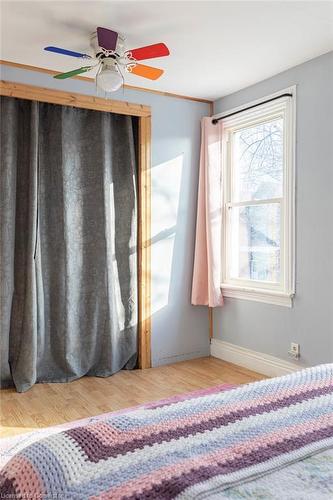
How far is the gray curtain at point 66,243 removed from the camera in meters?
3.26

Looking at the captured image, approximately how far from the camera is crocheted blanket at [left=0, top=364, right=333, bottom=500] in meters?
0.99

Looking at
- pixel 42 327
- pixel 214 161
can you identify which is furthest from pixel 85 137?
pixel 42 327

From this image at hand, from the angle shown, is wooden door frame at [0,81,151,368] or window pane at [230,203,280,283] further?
wooden door frame at [0,81,151,368]

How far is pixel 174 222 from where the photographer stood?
3.95m

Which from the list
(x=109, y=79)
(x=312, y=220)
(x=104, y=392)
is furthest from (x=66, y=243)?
(x=312, y=220)

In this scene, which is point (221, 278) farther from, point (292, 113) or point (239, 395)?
point (239, 395)

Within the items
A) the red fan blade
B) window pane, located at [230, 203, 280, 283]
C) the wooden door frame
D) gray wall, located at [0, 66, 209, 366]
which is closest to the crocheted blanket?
the red fan blade

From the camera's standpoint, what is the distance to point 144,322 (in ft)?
12.5

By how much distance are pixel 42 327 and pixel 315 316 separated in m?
2.11

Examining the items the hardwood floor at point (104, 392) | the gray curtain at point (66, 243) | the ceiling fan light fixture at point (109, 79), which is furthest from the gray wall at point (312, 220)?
the ceiling fan light fixture at point (109, 79)

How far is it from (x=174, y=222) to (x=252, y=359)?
140 centimetres

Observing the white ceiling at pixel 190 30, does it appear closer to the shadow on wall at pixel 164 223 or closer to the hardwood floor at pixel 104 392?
the shadow on wall at pixel 164 223

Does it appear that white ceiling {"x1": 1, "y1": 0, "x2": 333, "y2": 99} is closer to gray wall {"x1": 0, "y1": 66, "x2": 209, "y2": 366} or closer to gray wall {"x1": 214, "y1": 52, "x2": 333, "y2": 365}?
gray wall {"x1": 214, "y1": 52, "x2": 333, "y2": 365}

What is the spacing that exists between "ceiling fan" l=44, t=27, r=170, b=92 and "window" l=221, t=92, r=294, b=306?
1236 mm
